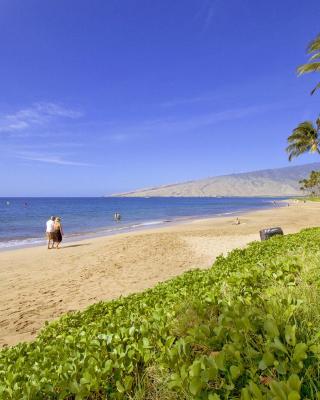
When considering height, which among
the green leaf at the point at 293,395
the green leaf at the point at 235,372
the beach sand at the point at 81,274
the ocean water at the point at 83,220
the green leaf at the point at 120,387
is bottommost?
the ocean water at the point at 83,220

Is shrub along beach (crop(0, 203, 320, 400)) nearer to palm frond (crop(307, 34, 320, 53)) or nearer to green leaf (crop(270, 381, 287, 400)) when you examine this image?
green leaf (crop(270, 381, 287, 400))

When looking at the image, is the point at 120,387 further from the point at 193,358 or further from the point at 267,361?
the point at 267,361

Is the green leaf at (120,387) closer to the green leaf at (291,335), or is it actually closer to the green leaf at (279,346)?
the green leaf at (279,346)

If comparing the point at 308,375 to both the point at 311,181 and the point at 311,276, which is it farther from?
the point at 311,181

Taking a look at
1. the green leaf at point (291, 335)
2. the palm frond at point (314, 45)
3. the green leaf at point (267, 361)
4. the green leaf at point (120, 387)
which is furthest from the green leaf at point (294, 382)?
the palm frond at point (314, 45)

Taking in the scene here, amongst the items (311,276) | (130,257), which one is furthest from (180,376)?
(130,257)

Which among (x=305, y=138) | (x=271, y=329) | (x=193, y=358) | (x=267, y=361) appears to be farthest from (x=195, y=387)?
(x=305, y=138)

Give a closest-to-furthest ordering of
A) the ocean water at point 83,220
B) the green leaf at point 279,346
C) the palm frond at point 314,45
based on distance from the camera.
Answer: the green leaf at point 279,346
the palm frond at point 314,45
the ocean water at point 83,220

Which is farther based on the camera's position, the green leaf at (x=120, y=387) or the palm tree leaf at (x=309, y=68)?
the palm tree leaf at (x=309, y=68)

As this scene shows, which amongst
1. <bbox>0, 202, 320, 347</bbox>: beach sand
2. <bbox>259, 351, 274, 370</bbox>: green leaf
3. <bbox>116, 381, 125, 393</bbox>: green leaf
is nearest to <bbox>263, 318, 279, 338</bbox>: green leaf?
<bbox>259, 351, 274, 370</bbox>: green leaf

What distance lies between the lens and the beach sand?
Answer: 27.6 ft

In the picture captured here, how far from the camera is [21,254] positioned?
729 inches

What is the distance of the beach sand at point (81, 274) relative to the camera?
841 cm

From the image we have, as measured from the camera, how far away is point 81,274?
12.4 metres
